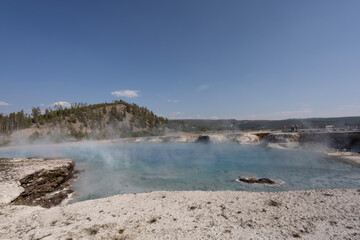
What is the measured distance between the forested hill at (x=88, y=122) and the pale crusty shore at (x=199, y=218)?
48666 mm

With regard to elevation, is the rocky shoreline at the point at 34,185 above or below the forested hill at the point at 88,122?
below

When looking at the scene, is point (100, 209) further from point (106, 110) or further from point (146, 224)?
point (106, 110)

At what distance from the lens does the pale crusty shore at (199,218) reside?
635 centimetres

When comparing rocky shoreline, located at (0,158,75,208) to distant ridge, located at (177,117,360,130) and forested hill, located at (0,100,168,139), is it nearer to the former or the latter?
forested hill, located at (0,100,168,139)

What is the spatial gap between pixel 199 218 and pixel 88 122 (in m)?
69.2

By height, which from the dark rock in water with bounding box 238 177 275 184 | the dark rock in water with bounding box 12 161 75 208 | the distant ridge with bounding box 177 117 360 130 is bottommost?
the dark rock in water with bounding box 238 177 275 184

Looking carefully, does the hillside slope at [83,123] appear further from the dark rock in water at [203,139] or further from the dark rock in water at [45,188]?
the dark rock in water at [45,188]

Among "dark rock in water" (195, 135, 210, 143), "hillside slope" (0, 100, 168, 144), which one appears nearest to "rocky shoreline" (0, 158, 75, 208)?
"dark rock in water" (195, 135, 210, 143)

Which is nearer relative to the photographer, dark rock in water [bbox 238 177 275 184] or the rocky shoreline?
the rocky shoreline

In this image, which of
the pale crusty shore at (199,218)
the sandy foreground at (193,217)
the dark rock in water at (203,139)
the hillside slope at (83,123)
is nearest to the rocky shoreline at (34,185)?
the sandy foreground at (193,217)

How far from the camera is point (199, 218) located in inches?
295

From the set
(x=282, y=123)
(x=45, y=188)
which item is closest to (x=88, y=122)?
(x=45, y=188)

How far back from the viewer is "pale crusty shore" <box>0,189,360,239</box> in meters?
6.35

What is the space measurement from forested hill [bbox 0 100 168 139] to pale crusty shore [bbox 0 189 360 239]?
48.7m
